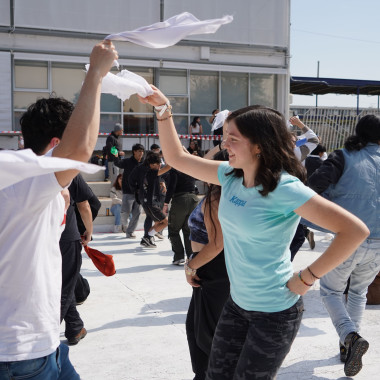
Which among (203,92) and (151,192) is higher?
(203,92)

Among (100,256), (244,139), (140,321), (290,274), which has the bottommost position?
(140,321)

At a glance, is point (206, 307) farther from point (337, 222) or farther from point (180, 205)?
point (180, 205)

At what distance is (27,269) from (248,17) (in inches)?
731

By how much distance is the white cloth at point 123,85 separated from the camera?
2.49 m

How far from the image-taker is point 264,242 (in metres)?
2.49

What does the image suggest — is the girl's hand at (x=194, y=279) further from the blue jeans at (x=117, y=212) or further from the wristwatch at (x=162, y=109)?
the blue jeans at (x=117, y=212)

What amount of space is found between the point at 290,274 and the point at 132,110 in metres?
15.8

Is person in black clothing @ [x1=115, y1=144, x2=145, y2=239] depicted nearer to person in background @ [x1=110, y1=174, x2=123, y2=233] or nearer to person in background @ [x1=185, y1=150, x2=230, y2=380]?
person in background @ [x1=110, y1=174, x2=123, y2=233]

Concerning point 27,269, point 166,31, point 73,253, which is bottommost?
point 73,253

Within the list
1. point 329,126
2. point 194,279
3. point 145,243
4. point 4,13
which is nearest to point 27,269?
point 194,279

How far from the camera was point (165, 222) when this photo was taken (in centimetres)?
933

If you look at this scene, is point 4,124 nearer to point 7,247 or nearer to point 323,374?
point 323,374

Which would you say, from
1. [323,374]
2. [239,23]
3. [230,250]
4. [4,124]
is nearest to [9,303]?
[230,250]

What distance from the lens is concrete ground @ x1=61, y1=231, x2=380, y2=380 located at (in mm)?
4258
